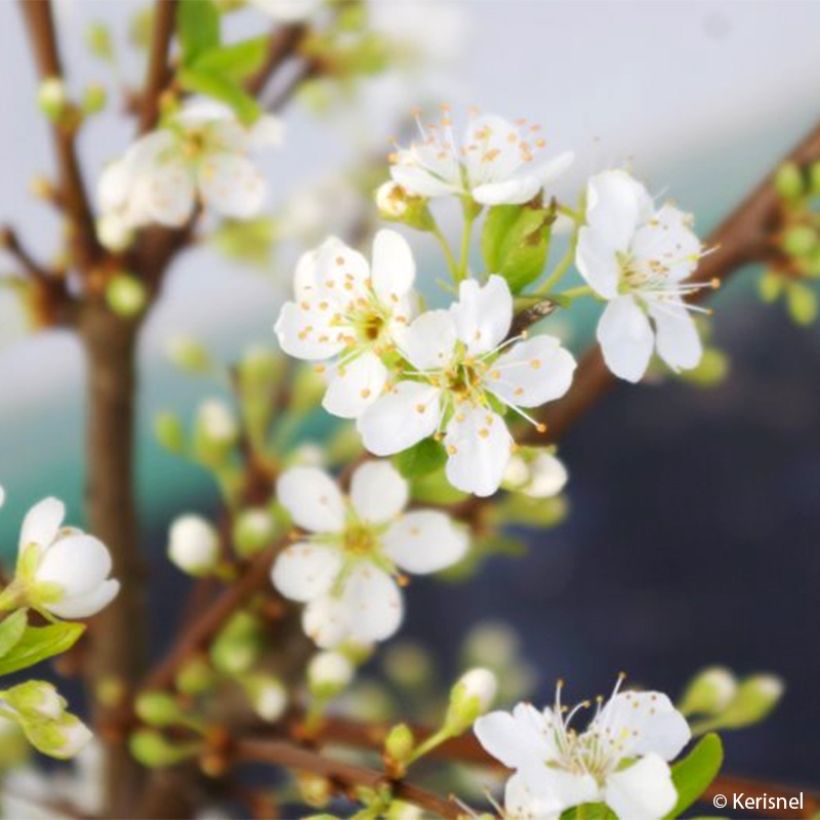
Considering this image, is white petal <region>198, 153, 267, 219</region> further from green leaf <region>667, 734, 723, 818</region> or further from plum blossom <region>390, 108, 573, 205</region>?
green leaf <region>667, 734, 723, 818</region>

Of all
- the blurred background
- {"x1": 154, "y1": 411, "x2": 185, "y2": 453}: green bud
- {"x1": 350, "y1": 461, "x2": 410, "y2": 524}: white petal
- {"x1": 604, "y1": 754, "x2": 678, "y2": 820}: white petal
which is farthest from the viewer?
the blurred background

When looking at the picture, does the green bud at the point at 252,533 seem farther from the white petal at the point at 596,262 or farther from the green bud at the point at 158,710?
the white petal at the point at 596,262

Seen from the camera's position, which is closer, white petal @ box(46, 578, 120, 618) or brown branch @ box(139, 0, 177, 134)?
white petal @ box(46, 578, 120, 618)

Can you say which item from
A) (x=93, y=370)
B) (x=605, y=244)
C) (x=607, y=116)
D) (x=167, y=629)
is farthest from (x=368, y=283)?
(x=167, y=629)

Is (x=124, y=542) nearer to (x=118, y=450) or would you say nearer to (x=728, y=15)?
(x=118, y=450)

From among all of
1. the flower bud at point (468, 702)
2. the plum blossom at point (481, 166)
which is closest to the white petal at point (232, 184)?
the plum blossom at point (481, 166)

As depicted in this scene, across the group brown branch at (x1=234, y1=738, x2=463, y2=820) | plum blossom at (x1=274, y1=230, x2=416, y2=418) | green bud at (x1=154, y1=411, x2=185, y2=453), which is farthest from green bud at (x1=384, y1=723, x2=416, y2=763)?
green bud at (x1=154, y1=411, x2=185, y2=453)

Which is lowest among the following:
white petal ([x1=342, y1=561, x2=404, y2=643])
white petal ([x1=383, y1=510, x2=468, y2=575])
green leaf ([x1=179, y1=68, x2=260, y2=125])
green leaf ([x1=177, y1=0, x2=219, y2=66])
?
white petal ([x1=342, y1=561, x2=404, y2=643])
